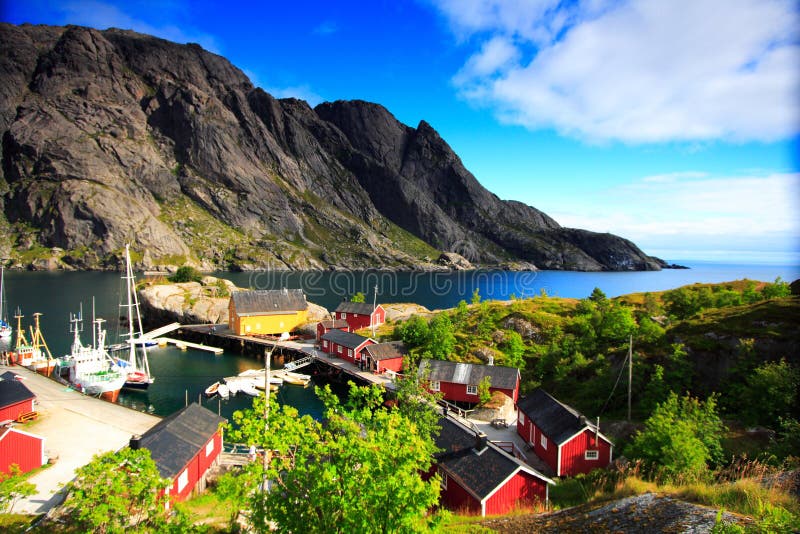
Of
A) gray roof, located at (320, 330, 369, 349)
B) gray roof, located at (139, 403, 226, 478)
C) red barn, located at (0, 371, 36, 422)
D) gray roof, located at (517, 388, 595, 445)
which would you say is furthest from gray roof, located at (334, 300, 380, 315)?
red barn, located at (0, 371, 36, 422)

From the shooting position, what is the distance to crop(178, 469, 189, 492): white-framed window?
70.0 ft

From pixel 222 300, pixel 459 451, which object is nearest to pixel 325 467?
pixel 459 451

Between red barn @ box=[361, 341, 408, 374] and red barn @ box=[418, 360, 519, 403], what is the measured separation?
314 inches

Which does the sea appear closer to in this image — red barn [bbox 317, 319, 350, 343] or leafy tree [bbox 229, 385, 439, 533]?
red barn [bbox 317, 319, 350, 343]

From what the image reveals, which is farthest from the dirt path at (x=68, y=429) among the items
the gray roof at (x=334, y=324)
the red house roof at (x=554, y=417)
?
the gray roof at (x=334, y=324)

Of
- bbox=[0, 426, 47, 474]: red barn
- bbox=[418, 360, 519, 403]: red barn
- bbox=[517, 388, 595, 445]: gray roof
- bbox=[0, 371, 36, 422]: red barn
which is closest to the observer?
bbox=[0, 426, 47, 474]: red barn

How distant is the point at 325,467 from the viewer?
29.8 ft

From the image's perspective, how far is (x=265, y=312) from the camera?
66.4 meters

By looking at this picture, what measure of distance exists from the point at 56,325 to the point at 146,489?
78054mm

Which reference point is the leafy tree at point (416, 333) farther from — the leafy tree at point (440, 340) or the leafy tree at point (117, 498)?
the leafy tree at point (117, 498)

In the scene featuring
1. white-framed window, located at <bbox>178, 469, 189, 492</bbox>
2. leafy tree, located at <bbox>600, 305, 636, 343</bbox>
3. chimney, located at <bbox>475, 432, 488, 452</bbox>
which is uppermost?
leafy tree, located at <bbox>600, 305, 636, 343</bbox>

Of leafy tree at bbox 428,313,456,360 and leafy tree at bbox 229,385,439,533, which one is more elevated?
leafy tree at bbox 229,385,439,533

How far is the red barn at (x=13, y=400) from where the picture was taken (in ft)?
99.5

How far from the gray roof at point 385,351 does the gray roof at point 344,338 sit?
3446 mm
